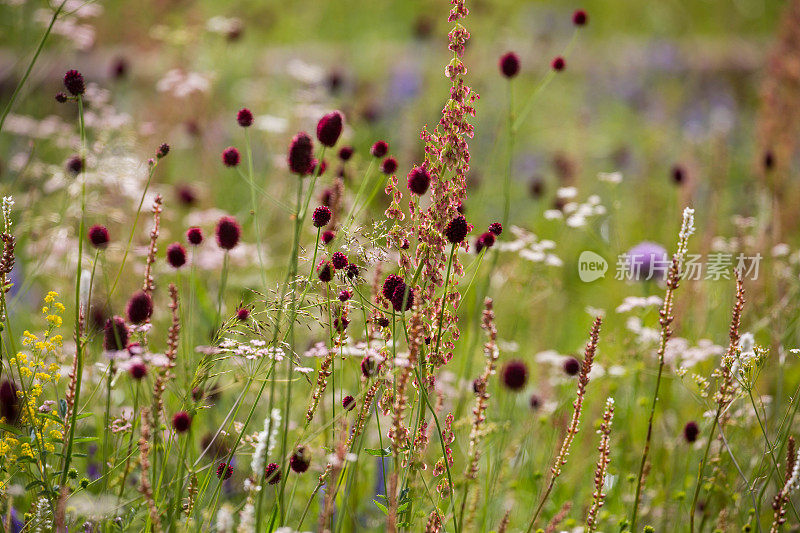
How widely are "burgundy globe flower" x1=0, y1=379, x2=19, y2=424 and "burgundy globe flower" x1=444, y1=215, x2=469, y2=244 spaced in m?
0.93

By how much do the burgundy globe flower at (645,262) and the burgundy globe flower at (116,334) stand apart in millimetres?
1777

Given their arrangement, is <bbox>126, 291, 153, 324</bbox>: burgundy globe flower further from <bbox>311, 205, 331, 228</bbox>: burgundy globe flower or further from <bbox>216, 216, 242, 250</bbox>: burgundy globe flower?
<bbox>311, 205, 331, 228</bbox>: burgundy globe flower

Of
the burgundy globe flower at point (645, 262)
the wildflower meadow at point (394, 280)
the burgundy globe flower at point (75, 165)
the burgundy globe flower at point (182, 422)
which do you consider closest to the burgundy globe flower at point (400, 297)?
the wildflower meadow at point (394, 280)

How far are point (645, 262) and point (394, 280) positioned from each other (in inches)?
58.8

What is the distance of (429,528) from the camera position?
1376 mm

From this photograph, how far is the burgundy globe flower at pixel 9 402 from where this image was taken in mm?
1554

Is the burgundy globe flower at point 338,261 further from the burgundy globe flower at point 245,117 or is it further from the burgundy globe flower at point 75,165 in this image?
the burgundy globe flower at point 75,165

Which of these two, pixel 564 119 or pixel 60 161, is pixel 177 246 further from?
pixel 564 119

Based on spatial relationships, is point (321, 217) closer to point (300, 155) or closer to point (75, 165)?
point (300, 155)

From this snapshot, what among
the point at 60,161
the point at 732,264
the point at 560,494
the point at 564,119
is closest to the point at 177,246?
the point at 560,494

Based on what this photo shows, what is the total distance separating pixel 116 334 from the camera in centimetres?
140

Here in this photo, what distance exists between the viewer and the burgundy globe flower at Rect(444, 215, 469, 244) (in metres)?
1.35

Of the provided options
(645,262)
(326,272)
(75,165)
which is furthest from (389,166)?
(645,262)

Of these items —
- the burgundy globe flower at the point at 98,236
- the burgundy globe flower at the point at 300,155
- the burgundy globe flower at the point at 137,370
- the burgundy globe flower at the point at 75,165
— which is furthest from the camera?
the burgundy globe flower at the point at 75,165
